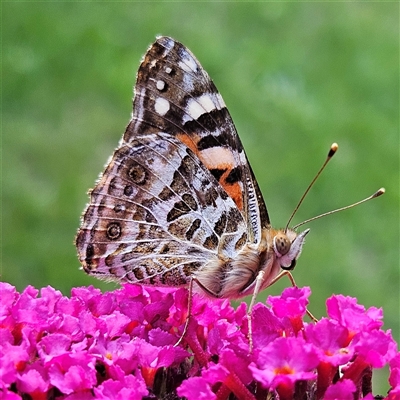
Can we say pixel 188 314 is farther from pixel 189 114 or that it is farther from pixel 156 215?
pixel 189 114

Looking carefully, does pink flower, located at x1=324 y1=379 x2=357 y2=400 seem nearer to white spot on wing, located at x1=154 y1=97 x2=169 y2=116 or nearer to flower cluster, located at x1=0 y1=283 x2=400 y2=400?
flower cluster, located at x1=0 y1=283 x2=400 y2=400

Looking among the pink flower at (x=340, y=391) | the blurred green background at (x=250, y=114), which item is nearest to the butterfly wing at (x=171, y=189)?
the pink flower at (x=340, y=391)

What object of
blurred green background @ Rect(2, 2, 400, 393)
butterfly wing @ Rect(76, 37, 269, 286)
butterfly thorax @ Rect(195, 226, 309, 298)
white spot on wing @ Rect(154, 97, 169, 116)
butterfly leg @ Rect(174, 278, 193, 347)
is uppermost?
blurred green background @ Rect(2, 2, 400, 393)

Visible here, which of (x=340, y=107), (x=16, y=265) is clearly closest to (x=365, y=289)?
(x=340, y=107)

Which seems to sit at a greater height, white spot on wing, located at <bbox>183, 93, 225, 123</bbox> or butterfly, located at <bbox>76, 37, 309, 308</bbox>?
white spot on wing, located at <bbox>183, 93, 225, 123</bbox>

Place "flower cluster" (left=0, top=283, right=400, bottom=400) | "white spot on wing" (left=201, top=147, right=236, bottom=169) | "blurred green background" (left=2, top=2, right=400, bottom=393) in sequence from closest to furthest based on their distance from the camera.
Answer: "flower cluster" (left=0, top=283, right=400, bottom=400)
"white spot on wing" (left=201, top=147, right=236, bottom=169)
"blurred green background" (left=2, top=2, right=400, bottom=393)

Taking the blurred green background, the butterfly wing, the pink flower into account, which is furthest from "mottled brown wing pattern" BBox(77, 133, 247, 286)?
the blurred green background
